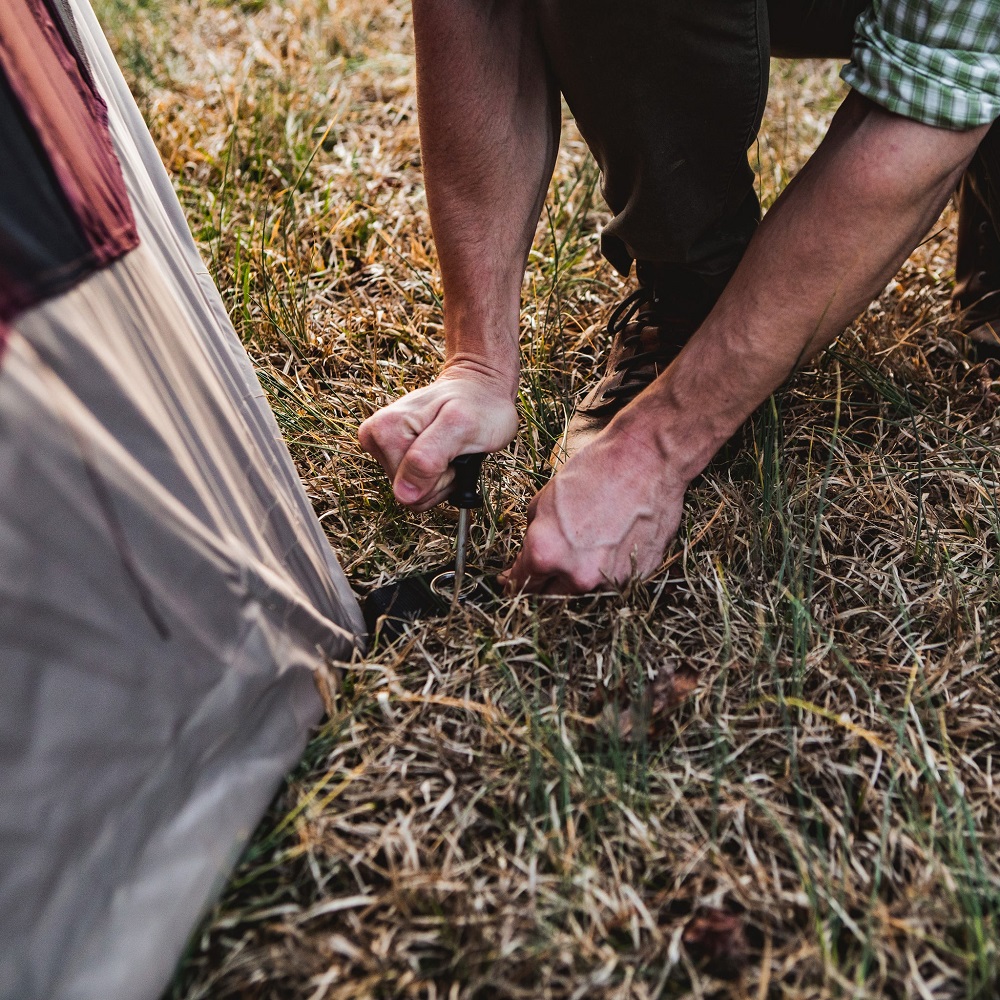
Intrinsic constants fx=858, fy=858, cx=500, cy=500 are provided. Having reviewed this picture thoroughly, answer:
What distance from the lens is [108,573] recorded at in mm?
690

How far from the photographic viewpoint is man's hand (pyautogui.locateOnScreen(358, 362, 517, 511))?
108 centimetres

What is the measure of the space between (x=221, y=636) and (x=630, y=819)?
0.44 metres

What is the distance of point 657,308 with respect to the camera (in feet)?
4.58

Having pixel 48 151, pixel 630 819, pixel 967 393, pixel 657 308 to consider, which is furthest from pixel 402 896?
pixel 967 393

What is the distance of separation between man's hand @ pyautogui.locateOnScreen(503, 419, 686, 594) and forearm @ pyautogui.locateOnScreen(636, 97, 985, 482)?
3cm

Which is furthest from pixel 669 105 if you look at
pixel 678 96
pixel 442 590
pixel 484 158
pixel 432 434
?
pixel 442 590

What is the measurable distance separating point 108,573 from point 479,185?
851 millimetres

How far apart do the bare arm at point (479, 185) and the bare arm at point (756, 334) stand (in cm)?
16

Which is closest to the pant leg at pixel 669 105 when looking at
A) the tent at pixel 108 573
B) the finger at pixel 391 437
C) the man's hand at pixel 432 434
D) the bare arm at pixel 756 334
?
the bare arm at pixel 756 334

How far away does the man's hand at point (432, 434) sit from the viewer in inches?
42.4

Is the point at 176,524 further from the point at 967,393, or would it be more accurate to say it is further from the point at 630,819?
the point at 967,393

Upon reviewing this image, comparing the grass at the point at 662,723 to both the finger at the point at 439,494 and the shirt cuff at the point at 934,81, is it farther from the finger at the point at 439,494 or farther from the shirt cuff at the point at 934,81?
the shirt cuff at the point at 934,81

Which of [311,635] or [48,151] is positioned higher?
[48,151]

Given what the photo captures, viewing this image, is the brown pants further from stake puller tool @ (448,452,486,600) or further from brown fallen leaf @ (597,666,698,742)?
brown fallen leaf @ (597,666,698,742)
